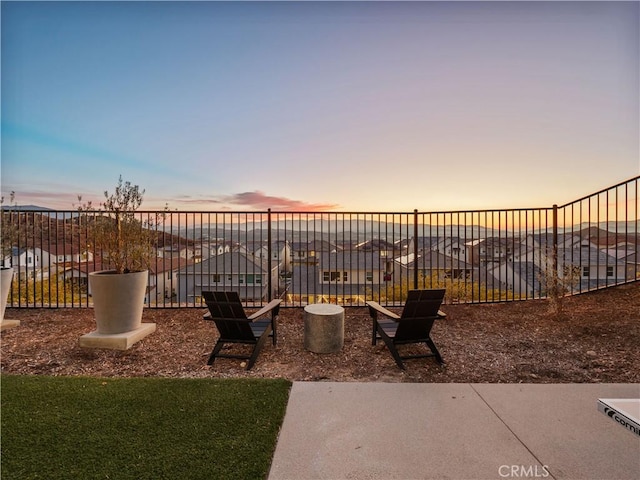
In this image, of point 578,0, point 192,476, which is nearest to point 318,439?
point 192,476

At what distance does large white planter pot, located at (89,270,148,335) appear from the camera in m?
4.30

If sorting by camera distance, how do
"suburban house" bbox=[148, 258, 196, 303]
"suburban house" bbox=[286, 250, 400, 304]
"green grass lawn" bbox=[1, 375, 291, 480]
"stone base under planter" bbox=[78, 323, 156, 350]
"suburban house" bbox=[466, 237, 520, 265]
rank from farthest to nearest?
"suburban house" bbox=[466, 237, 520, 265]
"suburban house" bbox=[286, 250, 400, 304]
"suburban house" bbox=[148, 258, 196, 303]
"stone base under planter" bbox=[78, 323, 156, 350]
"green grass lawn" bbox=[1, 375, 291, 480]

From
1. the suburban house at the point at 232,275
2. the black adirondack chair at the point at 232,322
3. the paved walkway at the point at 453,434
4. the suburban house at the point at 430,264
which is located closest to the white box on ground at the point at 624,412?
the paved walkway at the point at 453,434

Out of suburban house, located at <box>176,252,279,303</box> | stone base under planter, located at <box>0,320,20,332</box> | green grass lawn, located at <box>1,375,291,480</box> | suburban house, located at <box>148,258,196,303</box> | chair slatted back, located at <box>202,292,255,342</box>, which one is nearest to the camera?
green grass lawn, located at <box>1,375,291,480</box>

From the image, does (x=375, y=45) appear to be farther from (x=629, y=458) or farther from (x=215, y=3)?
(x=629, y=458)

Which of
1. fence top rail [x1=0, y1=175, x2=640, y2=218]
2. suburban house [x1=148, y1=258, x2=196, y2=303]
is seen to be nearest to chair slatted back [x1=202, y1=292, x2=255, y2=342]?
suburban house [x1=148, y1=258, x2=196, y2=303]

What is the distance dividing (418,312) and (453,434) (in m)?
1.52

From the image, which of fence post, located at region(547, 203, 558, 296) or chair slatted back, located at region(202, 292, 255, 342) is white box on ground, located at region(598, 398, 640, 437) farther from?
fence post, located at region(547, 203, 558, 296)

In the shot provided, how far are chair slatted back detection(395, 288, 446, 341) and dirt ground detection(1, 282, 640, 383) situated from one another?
41 centimetres

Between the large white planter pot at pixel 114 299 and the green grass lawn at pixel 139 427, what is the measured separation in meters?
1.15

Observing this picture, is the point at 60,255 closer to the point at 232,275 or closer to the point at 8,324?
the point at 8,324

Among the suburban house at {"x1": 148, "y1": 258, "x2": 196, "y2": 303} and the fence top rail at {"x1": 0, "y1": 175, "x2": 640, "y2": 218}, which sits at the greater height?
the fence top rail at {"x1": 0, "y1": 175, "x2": 640, "y2": 218}

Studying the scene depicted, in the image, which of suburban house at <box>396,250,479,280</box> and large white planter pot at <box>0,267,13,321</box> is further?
suburban house at <box>396,250,479,280</box>

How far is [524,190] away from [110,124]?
10.6 meters
